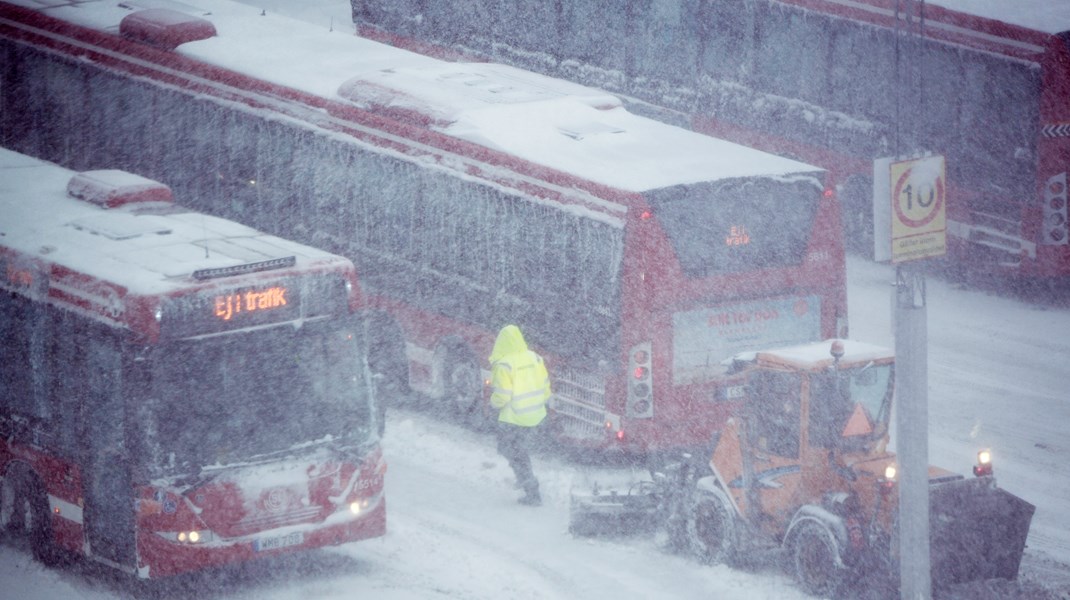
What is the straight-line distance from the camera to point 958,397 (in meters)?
17.3

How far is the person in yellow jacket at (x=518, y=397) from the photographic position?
14125 mm

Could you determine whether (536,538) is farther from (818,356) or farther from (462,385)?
(462,385)

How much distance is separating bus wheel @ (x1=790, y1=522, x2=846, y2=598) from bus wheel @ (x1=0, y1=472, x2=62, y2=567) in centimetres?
590

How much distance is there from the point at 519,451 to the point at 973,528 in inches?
175

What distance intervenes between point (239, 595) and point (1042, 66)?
12.9 meters

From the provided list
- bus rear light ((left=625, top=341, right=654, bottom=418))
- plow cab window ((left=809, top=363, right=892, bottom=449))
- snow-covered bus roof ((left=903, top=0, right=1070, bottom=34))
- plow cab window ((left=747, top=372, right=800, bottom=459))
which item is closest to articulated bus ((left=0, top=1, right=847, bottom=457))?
bus rear light ((left=625, top=341, right=654, bottom=418))

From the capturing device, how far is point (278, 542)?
39.3 feet

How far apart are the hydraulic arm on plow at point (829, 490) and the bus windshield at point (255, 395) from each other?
2.93 meters

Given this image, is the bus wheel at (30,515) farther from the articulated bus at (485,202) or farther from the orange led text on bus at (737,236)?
the orange led text on bus at (737,236)

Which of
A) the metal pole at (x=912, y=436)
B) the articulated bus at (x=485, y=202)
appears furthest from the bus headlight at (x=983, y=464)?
the articulated bus at (x=485, y=202)

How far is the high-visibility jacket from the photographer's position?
46.3ft

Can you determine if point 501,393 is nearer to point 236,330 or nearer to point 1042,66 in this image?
point 236,330

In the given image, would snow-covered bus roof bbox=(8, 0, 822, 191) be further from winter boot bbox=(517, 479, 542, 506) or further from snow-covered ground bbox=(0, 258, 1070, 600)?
snow-covered ground bbox=(0, 258, 1070, 600)

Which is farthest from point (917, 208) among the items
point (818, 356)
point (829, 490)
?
point (829, 490)
